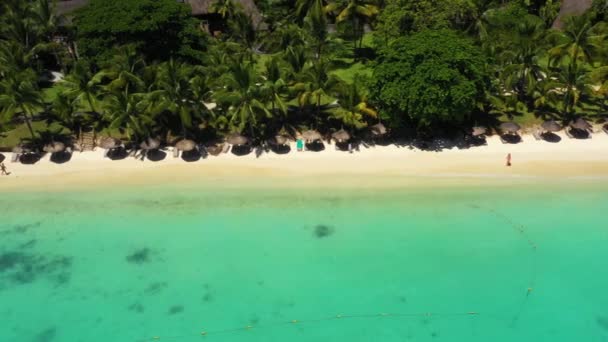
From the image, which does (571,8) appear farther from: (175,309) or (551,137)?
(175,309)

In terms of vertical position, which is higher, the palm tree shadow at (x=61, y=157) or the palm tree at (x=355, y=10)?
the palm tree at (x=355, y=10)

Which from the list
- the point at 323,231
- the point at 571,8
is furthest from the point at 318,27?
the point at 571,8

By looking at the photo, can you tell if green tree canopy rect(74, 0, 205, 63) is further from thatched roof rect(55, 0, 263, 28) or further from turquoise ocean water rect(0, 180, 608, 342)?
turquoise ocean water rect(0, 180, 608, 342)

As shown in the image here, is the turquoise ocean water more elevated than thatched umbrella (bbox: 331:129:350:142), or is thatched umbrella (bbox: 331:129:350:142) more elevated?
thatched umbrella (bbox: 331:129:350:142)

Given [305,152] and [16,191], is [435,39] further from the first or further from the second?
[16,191]

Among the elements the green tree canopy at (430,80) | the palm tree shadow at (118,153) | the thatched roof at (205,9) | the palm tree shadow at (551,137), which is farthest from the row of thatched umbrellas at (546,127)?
the thatched roof at (205,9)

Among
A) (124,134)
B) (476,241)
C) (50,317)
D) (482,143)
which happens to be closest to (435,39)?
(482,143)

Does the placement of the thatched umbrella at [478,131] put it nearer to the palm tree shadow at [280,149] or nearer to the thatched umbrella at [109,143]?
the palm tree shadow at [280,149]

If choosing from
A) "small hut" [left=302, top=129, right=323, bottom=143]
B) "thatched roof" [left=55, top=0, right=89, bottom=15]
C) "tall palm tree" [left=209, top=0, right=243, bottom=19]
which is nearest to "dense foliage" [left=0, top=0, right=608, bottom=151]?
"small hut" [left=302, top=129, right=323, bottom=143]
